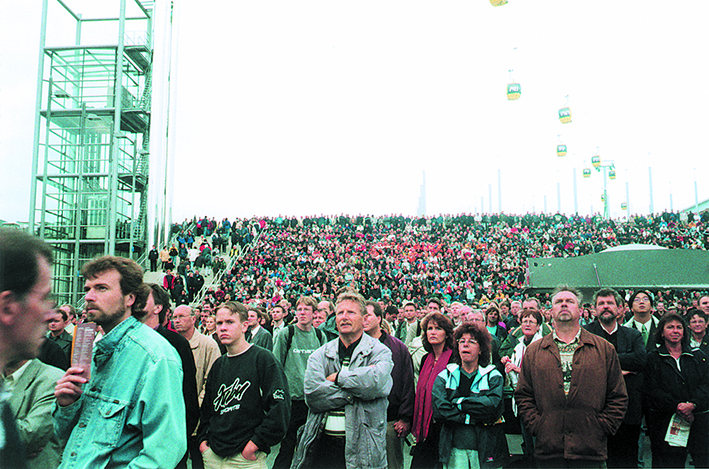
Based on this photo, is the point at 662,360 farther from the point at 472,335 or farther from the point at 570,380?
the point at 472,335

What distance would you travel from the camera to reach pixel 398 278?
27797 millimetres

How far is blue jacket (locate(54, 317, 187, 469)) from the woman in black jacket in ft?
15.6

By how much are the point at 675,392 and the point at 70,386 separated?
206 inches

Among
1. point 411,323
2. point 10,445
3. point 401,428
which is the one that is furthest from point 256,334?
point 10,445

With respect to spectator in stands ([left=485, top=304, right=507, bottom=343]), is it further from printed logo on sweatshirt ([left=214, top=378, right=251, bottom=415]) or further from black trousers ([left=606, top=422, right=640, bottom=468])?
printed logo on sweatshirt ([left=214, top=378, right=251, bottom=415])

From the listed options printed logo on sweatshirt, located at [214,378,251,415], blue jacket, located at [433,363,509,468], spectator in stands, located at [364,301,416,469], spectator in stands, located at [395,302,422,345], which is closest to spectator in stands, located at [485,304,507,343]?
spectator in stands, located at [395,302,422,345]

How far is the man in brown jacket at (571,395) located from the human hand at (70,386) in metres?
3.46

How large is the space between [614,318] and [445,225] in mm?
33097

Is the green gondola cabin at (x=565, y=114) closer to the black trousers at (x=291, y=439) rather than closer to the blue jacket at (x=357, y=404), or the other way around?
the black trousers at (x=291, y=439)

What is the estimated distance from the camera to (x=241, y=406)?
3.93 m

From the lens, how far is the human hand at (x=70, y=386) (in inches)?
82.0

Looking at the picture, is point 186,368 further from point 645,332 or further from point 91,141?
point 91,141

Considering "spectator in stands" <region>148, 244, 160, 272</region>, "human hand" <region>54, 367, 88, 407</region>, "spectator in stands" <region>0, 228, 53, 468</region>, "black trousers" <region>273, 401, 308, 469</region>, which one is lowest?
"black trousers" <region>273, 401, 308, 469</region>

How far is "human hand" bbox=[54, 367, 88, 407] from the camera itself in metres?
2.08
